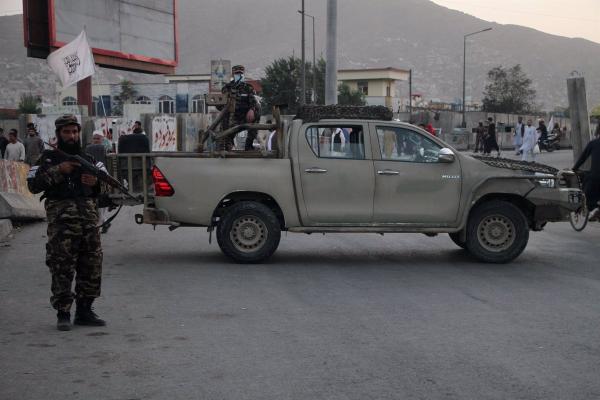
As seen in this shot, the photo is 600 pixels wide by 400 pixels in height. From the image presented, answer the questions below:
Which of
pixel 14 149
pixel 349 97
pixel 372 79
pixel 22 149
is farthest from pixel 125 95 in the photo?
pixel 14 149

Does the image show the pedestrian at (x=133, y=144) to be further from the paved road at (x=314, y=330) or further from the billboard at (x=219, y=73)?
the billboard at (x=219, y=73)

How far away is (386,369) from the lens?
5773 mm

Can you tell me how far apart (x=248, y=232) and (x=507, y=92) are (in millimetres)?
89277

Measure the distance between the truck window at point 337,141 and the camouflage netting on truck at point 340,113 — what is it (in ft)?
0.53

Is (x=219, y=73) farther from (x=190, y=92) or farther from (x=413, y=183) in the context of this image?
(x=190, y=92)

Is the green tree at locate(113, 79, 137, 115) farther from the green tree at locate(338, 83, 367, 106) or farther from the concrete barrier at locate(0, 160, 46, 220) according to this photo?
the concrete barrier at locate(0, 160, 46, 220)

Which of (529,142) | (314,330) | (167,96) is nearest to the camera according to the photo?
(314,330)

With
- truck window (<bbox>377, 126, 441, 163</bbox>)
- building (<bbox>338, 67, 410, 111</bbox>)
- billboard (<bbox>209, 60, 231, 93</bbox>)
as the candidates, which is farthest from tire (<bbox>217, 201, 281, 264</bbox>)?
building (<bbox>338, 67, 410, 111</bbox>)

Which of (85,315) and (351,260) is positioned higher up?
(85,315)

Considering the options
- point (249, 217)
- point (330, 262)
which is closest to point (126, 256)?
point (249, 217)

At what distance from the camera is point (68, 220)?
22.7ft

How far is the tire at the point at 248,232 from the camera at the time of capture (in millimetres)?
10758

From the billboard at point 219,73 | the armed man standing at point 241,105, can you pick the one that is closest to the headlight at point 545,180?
the armed man standing at point 241,105

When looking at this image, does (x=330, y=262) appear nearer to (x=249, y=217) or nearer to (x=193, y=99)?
(x=249, y=217)
